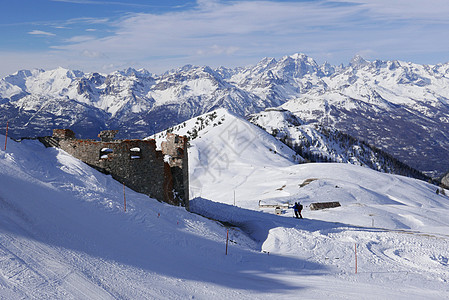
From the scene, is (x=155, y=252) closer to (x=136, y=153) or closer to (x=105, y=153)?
(x=136, y=153)

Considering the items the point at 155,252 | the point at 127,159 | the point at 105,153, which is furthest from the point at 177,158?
the point at 155,252

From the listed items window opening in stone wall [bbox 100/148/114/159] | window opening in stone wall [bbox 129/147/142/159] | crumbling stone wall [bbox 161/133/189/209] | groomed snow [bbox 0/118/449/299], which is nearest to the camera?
groomed snow [bbox 0/118/449/299]

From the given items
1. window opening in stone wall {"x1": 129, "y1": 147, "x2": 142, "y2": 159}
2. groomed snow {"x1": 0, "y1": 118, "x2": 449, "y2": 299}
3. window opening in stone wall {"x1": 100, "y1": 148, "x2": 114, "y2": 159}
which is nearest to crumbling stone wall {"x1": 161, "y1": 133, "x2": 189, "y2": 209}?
window opening in stone wall {"x1": 129, "y1": 147, "x2": 142, "y2": 159}

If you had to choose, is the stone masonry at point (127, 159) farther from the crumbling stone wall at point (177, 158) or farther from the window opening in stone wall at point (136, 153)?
the crumbling stone wall at point (177, 158)

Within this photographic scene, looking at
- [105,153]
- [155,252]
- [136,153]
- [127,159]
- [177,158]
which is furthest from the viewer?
[177,158]

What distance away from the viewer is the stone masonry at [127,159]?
71.7 feet

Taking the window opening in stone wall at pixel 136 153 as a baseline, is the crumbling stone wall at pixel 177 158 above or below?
below

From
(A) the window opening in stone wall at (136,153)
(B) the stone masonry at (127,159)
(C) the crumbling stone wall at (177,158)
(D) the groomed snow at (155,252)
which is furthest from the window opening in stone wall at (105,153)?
(C) the crumbling stone wall at (177,158)

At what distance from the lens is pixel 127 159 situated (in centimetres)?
2220

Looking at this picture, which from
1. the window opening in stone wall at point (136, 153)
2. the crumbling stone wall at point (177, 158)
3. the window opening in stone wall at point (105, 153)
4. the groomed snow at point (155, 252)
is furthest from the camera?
the crumbling stone wall at point (177, 158)

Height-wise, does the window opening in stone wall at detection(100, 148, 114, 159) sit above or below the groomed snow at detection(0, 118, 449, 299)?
above

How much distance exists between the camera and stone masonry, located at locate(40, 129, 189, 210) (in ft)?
71.7

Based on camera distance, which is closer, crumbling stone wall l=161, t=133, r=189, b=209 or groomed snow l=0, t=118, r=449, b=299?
groomed snow l=0, t=118, r=449, b=299

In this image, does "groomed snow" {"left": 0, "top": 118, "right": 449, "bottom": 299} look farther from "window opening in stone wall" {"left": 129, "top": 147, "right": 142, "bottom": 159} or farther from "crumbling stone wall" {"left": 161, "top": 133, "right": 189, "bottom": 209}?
"crumbling stone wall" {"left": 161, "top": 133, "right": 189, "bottom": 209}
